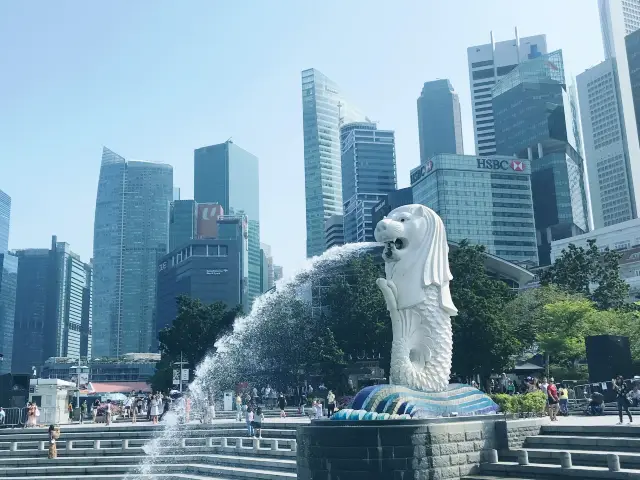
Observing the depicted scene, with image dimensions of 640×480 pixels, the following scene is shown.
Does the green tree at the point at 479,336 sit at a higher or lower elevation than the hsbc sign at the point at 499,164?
lower

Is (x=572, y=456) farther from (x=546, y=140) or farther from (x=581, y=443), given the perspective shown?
(x=546, y=140)

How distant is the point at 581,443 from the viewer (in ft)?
47.7

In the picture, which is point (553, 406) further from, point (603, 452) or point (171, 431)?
point (171, 431)

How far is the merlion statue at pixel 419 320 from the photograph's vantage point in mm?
16625

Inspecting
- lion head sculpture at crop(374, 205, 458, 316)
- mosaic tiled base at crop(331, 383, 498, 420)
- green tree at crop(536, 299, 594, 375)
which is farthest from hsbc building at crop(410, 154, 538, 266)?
mosaic tiled base at crop(331, 383, 498, 420)

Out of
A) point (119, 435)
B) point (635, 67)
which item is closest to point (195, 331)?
point (119, 435)

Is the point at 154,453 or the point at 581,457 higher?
the point at 581,457

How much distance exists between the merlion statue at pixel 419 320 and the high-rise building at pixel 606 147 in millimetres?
163220

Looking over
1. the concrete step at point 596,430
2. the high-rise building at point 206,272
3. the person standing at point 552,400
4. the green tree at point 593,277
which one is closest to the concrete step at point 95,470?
the concrete step at point 596,430

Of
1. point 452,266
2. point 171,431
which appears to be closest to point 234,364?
point 452,266

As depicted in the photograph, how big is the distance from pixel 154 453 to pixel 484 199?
106 m

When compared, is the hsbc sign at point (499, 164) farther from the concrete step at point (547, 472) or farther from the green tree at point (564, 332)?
the concrete step at point (547, 472)

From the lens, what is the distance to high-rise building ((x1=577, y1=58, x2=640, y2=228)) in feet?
555

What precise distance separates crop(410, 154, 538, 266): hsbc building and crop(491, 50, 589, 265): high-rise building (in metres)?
20.6
